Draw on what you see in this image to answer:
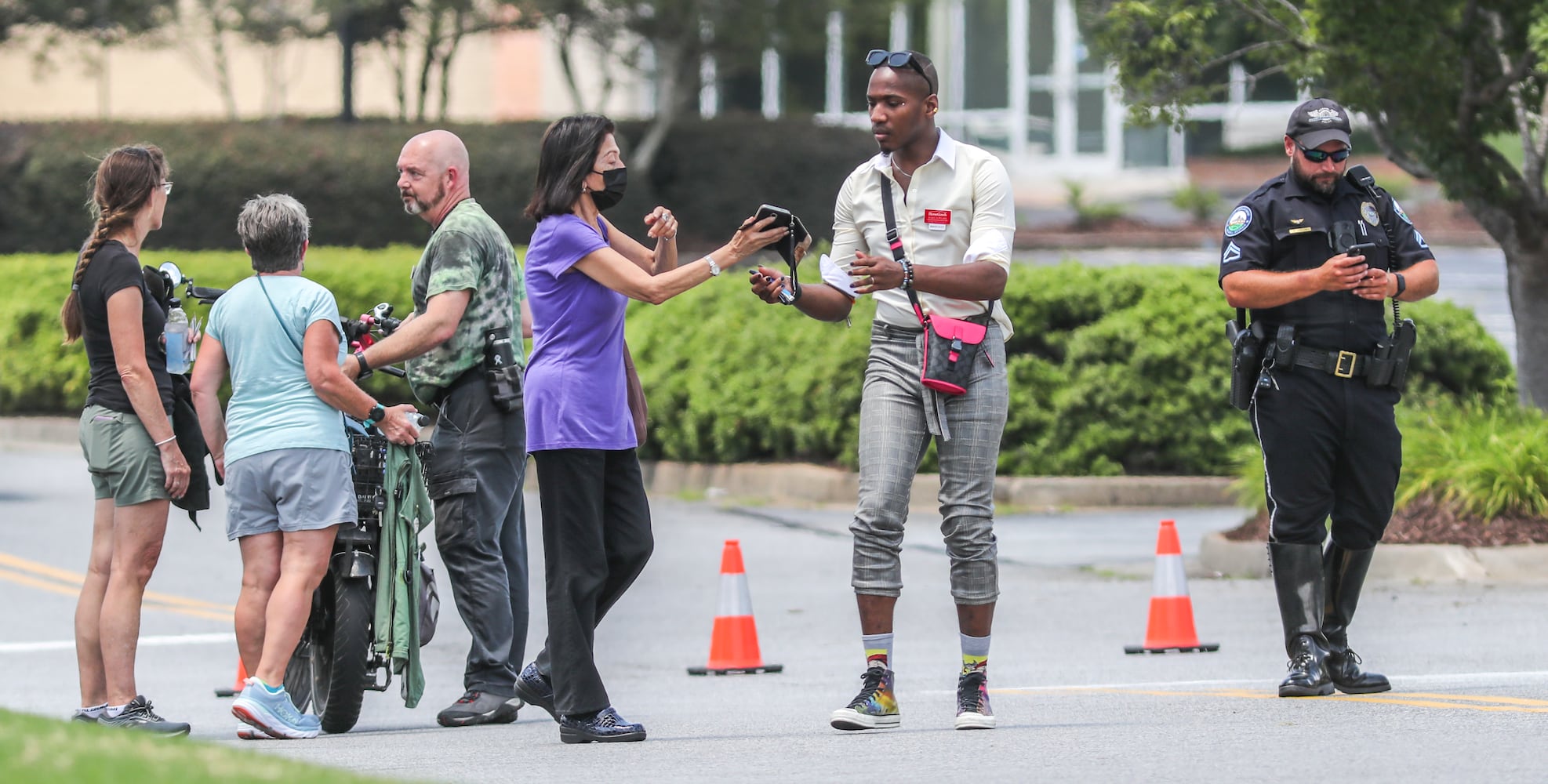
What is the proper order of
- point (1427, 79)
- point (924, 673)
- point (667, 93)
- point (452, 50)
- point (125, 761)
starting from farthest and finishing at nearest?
1. point (452, 50)
2. point (667, 93)
3. point (1427, 79)
4. point (924, 673)
5. point (125, 761)

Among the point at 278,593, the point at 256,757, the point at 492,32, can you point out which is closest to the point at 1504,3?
the point at 278,593

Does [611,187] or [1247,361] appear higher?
[611,187]

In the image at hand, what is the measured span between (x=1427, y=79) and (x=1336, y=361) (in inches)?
197

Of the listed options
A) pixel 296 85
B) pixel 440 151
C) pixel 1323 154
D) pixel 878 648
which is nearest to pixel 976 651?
pixel 878 648

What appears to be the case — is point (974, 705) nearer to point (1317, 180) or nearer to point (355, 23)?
point (1317, 180)

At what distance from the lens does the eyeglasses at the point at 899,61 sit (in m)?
6.17

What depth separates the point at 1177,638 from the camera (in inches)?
345

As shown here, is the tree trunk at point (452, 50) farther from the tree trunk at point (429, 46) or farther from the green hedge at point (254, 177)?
the green hedge at point (254, 177)

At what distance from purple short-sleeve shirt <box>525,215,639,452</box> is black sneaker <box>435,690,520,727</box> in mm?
1323

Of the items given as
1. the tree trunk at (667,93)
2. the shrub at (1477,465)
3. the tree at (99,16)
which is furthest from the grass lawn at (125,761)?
the tree at (99,16)

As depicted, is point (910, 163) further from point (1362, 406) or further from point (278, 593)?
point (278, 593)

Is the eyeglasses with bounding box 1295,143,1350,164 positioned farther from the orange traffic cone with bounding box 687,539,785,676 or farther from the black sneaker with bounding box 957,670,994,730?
the orange traffic cone with bounding box 687,539,785,676

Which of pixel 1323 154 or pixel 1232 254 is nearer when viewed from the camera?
pixel 1323 154

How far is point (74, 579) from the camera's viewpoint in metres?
11.9
